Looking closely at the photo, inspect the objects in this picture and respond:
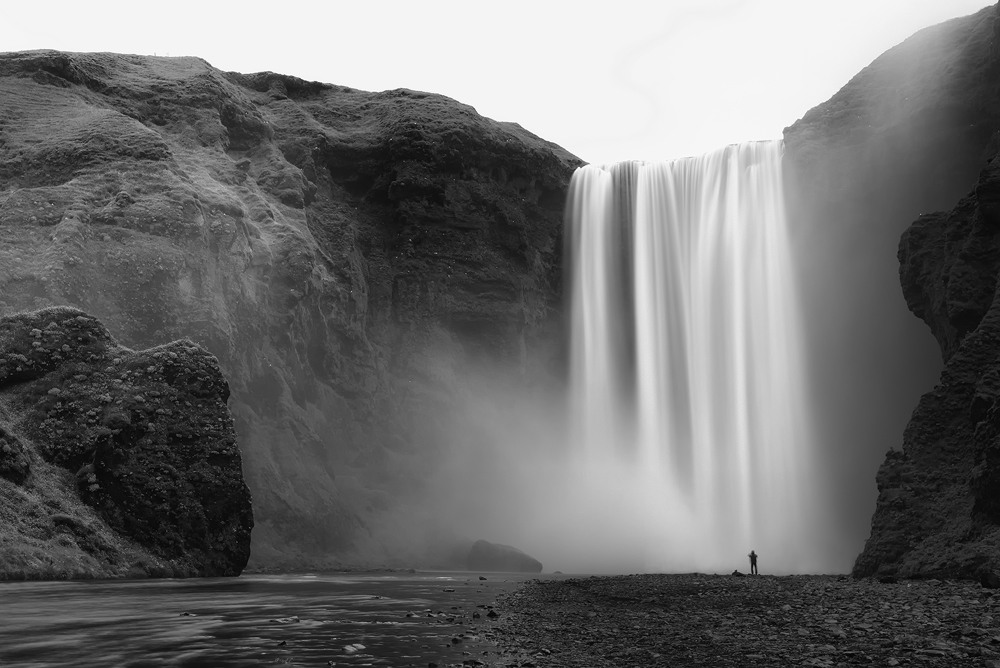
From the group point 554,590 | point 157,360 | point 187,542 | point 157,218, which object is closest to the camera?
point 554,590

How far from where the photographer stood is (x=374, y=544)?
45.8 m

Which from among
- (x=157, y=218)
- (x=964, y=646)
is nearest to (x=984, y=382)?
(x=964, y=646)

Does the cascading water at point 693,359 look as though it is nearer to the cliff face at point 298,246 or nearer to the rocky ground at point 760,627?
the cliff face at point 298,246

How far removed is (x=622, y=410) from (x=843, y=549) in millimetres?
17613

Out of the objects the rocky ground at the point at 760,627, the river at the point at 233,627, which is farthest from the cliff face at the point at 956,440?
the river at the point at 233,627

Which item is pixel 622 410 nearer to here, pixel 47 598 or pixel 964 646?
pixel 47 598

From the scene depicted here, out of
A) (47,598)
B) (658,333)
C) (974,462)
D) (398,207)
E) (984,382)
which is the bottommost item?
(47,598)

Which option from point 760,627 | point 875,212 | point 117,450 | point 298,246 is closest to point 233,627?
point 760,627

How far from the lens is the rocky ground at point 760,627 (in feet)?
32.9

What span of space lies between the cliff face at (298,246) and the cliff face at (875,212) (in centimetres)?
1948

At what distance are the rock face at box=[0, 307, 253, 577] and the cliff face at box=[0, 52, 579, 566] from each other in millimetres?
6779

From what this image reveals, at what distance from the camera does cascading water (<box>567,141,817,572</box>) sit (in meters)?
48.1

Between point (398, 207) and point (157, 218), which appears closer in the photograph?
point (157, 218)

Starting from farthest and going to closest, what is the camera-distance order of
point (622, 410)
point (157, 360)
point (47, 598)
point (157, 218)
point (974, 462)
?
point (622, 410)
point (157, 218)
point (157, 360)
point (974, 462)
point (47, 598)
